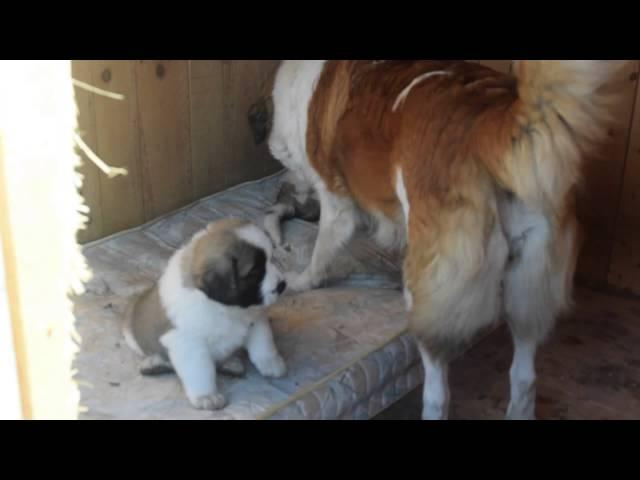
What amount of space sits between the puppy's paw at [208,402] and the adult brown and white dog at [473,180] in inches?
22.2

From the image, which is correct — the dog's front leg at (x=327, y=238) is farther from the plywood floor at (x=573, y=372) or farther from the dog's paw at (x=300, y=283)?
the plywood floor at (x=573, y=372)

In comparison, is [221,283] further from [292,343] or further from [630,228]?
[630,228]

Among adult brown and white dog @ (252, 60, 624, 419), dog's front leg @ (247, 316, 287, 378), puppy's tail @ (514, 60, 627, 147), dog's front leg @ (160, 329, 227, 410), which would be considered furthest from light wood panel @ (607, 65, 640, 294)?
dog's front leg @ (160, 329, 227, 410)

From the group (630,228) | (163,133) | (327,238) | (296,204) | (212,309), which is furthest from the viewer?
(296,204)

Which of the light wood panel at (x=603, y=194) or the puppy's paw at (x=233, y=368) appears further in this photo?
the light wood panel at (x=603, y=194)

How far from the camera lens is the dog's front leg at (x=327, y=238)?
273 centimetres

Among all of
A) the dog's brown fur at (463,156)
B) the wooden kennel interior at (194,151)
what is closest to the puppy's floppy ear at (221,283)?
the dog's brown fur at (463,156)

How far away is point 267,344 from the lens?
7.00ft

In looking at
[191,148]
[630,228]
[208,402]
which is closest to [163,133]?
A: [191,148]

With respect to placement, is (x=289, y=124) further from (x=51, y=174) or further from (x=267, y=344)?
(x=51, y=174)

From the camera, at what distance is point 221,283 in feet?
6.14

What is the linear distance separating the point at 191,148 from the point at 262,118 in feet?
1.40

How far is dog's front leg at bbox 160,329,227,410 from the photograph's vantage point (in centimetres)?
197
